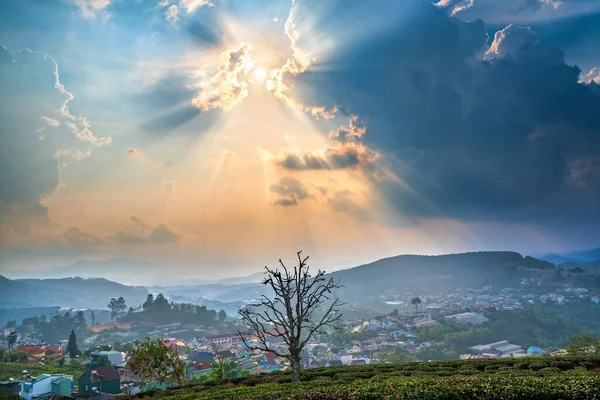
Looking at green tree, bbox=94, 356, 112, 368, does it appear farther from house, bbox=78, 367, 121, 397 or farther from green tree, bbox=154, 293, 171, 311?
green tree, bbox=154, 293, 171, 311

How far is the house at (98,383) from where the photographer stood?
174 feet

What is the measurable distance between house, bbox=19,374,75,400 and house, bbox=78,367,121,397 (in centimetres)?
310

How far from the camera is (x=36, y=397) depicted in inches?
1811

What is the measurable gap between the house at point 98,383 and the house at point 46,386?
310 centimetres

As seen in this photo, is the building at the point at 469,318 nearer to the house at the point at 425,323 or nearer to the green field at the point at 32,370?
the house at the point at 425,323

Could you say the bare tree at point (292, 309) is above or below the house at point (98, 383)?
above

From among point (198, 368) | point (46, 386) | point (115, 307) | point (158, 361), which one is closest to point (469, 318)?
point (198, 368)

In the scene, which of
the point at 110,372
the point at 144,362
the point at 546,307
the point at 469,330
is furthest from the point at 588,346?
the point at 546,307

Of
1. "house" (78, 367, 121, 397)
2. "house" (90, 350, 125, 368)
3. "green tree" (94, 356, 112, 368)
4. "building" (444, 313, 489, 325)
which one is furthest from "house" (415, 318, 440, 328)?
"house" (78, 367, 121, 397)

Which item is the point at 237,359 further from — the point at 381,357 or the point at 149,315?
the point at 149,315

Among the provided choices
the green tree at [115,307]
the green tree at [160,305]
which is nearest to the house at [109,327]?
the green tree at [160,305]

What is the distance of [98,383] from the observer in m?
53.7

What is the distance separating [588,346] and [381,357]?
45659 millimetres

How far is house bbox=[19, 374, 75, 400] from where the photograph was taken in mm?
47438
